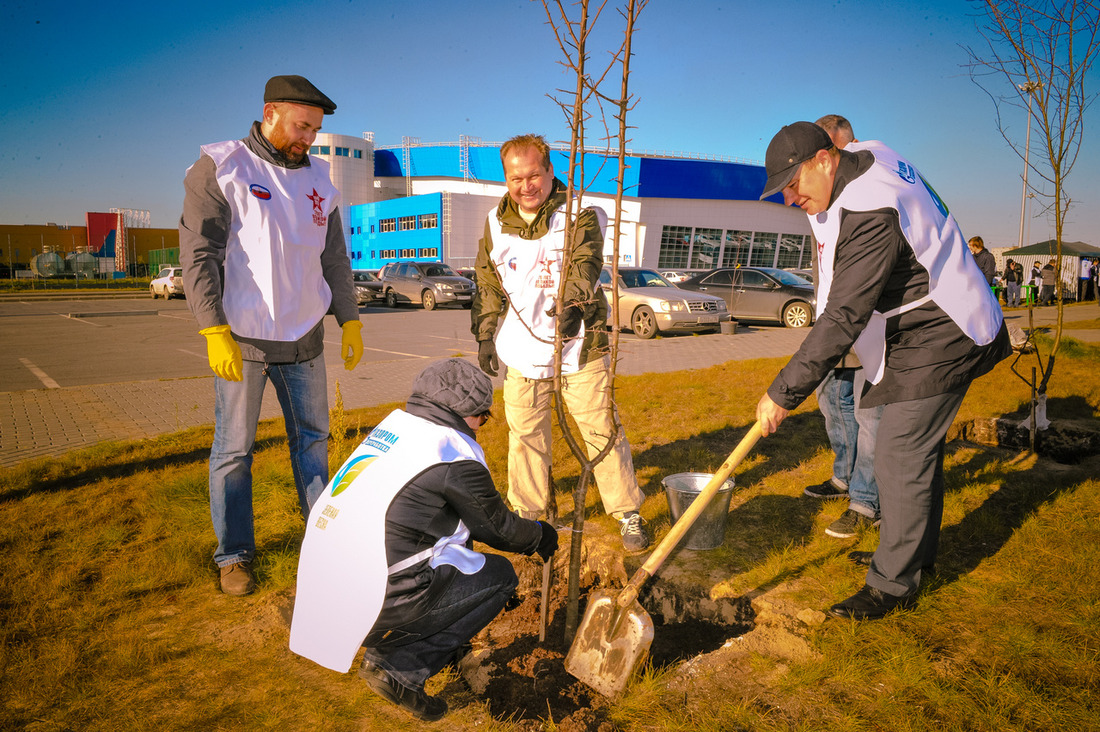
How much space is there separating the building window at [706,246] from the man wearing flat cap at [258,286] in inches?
1744

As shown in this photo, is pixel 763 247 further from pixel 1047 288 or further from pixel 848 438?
pixel 848 438

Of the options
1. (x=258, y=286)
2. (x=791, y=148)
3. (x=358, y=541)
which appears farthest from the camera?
(x=258, y=286)

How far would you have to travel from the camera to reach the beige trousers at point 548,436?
10.6 ft

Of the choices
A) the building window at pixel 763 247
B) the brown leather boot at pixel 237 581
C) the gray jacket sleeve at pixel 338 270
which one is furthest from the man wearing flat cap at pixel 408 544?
the building window at pixel 763 247

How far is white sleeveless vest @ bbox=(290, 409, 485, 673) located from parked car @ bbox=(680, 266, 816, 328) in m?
13.9

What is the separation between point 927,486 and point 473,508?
5.99ft

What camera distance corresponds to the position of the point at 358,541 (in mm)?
2035

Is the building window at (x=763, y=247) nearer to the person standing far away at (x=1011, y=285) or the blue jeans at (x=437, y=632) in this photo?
the person standing far away at (x=1011, y=285)

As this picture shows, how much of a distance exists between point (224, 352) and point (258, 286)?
0.33 m

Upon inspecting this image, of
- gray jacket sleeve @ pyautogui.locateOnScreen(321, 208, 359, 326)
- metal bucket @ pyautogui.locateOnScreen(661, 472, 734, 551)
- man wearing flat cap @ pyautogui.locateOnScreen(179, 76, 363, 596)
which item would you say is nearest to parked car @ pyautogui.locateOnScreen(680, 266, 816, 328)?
metal bucket @ pyautogui.locateOnScreen(661, 472, 734, 551)

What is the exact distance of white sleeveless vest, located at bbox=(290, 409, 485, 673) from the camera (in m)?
2.03

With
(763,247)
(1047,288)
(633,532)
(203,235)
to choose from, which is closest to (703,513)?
(633,532)

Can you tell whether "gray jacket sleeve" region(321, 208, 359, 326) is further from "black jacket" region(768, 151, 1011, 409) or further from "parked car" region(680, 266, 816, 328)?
"parked car" region(680, 266, 816, 328)

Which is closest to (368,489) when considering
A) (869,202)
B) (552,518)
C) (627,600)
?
(627,600)
